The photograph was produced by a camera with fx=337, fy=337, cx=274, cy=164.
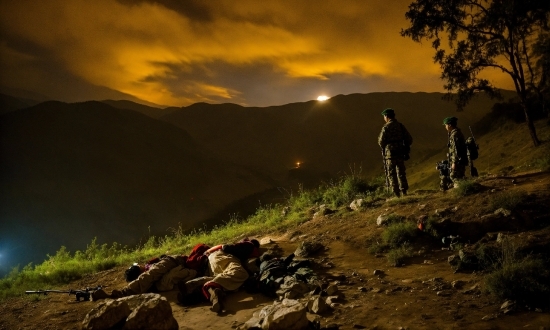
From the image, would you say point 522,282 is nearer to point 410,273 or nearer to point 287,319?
point 410,273

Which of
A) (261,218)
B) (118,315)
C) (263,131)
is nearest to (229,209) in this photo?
(261,218)

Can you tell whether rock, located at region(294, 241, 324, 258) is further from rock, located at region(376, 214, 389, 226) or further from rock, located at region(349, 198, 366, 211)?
rock, located at region(349, 198, 366, 211)

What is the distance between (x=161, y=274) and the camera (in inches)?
244

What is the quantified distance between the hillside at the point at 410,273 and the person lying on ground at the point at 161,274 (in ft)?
1.06

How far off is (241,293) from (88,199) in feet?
91.3

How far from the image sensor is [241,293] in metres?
5.45

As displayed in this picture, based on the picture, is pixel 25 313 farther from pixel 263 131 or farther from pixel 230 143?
pixel 263 131

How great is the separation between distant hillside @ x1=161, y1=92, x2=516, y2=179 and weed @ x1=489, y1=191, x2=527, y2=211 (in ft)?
111

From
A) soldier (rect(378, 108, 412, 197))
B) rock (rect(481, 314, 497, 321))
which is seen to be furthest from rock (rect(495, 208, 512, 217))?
rock (rect(481, 314, 497, 321))

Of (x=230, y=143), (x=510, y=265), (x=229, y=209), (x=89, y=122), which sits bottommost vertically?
(x=229, y=209)

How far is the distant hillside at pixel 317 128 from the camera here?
4744cm

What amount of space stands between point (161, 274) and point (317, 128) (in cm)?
5450

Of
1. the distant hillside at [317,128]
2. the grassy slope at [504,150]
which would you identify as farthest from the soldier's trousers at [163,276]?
the distant hillside at [317,128]

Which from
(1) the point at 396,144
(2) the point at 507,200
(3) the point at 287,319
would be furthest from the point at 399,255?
(1) the point at 396,144
